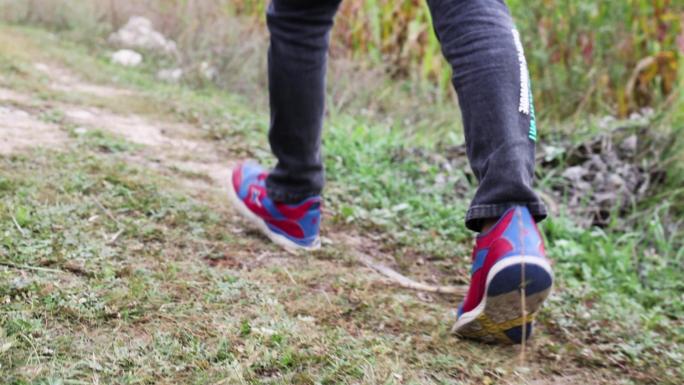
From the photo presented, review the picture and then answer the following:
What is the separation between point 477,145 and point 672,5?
324 centimetres

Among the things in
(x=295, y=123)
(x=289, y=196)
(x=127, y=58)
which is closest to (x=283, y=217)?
(x=289, y=196)

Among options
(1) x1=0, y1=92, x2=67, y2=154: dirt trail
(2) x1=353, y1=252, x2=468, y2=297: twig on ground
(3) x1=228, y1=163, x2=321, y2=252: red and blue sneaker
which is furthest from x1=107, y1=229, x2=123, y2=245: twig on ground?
(1) x1=0, y1=92, x2=67, y2=154: dirt trail

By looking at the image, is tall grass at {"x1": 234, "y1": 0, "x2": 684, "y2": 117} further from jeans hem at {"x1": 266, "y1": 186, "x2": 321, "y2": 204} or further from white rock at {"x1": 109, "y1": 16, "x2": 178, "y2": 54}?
white rock at {"x1": 109, "y1": 16, "x2": 178, "y2": 54}

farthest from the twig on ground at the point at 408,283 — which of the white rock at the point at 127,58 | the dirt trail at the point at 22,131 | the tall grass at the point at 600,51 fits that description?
the white rock at the point at 127,58

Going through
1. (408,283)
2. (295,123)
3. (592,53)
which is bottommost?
(408,283)

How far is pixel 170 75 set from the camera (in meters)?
5.03

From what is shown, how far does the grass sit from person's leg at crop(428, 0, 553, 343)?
116 mm

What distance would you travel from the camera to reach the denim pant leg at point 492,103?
135cm

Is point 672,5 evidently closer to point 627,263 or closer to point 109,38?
point 627,263

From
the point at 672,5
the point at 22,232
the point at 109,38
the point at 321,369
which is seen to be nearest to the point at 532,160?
the point at 321,369

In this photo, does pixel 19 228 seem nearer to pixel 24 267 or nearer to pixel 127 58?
pixel 24 267

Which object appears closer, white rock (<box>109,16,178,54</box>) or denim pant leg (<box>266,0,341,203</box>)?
denim pant leg (<box>266,0,341,203</box>)

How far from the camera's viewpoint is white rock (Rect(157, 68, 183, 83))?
496 centimetres

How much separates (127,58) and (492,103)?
443cm
